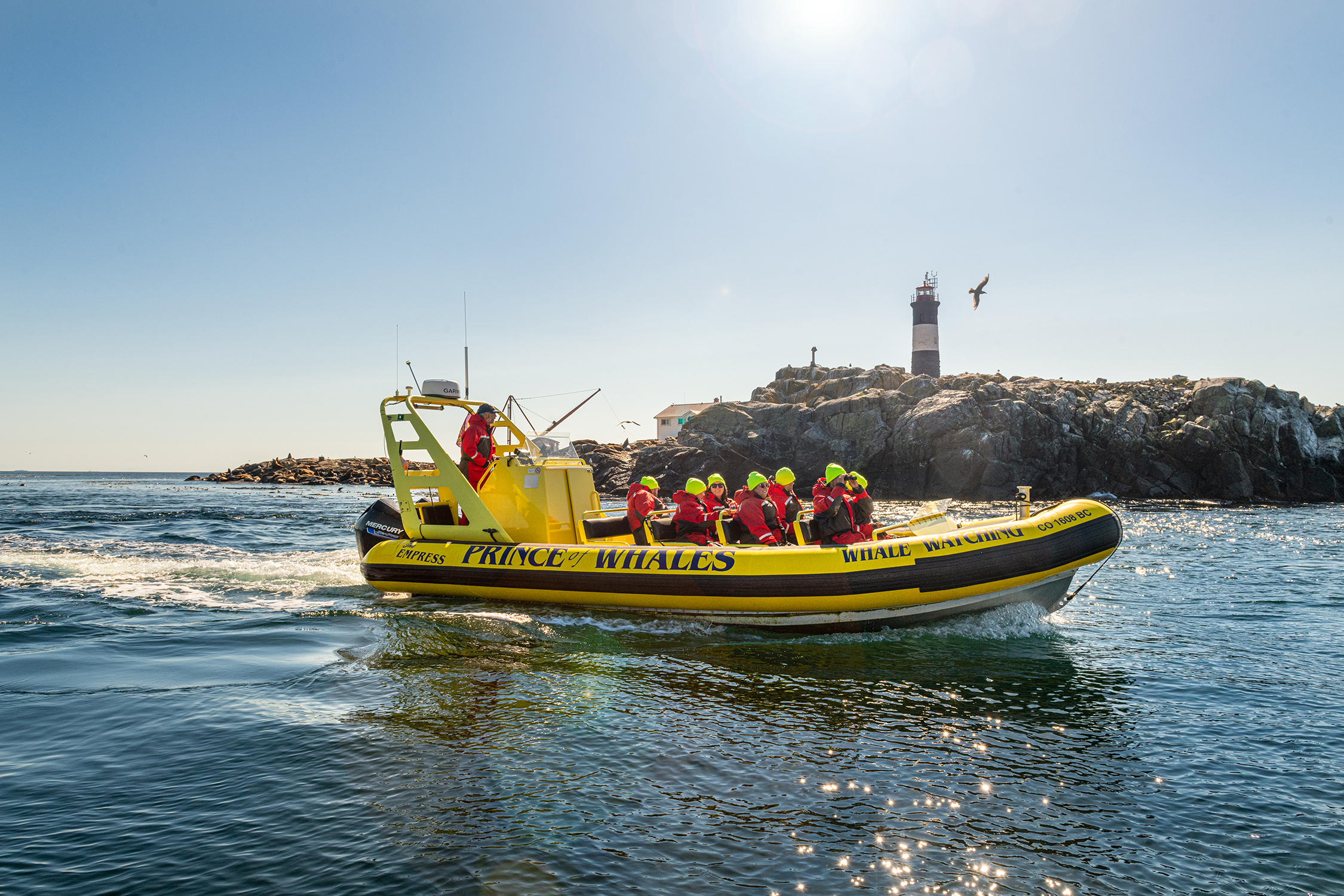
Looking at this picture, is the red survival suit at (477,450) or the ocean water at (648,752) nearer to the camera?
the ocean water at (648,752)

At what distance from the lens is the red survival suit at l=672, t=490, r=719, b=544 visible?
10.1 metres

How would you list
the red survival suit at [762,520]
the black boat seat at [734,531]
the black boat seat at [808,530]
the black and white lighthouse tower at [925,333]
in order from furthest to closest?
1. the black and white lighthouse tower at [925,333]
2. the black boat seat at [734,531]
3. the red survival suit at [762,520]
4. the black boat seat at [808,530]

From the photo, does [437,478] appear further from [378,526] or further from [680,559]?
[680,559]

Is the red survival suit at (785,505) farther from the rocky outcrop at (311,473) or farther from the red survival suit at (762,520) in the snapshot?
the rocky outcrop at (311,473)

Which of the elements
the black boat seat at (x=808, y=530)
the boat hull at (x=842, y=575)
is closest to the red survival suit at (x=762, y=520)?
the black boat seat at (x=808, y=530)

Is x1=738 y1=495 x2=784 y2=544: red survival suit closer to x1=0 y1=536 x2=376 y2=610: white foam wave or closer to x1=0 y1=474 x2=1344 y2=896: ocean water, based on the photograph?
x1=0 y1=474 x2=1344 y2=896: ocean water

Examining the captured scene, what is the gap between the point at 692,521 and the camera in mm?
10148

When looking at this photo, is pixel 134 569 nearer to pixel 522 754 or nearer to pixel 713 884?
pixel 522 754

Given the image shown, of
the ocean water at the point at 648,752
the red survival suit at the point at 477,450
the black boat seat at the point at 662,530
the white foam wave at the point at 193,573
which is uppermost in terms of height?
the red survival suit at the point at 477,450

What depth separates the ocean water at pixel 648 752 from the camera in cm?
384

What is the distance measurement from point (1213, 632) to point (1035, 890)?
24.7 feet

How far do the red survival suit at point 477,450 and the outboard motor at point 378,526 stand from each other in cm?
149

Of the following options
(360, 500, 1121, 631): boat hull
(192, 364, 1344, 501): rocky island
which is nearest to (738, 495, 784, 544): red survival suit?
(360, 500, 1121, 631): boat hull

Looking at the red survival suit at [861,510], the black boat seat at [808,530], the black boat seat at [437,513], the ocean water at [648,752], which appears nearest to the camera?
the ocean water at [648,752]
